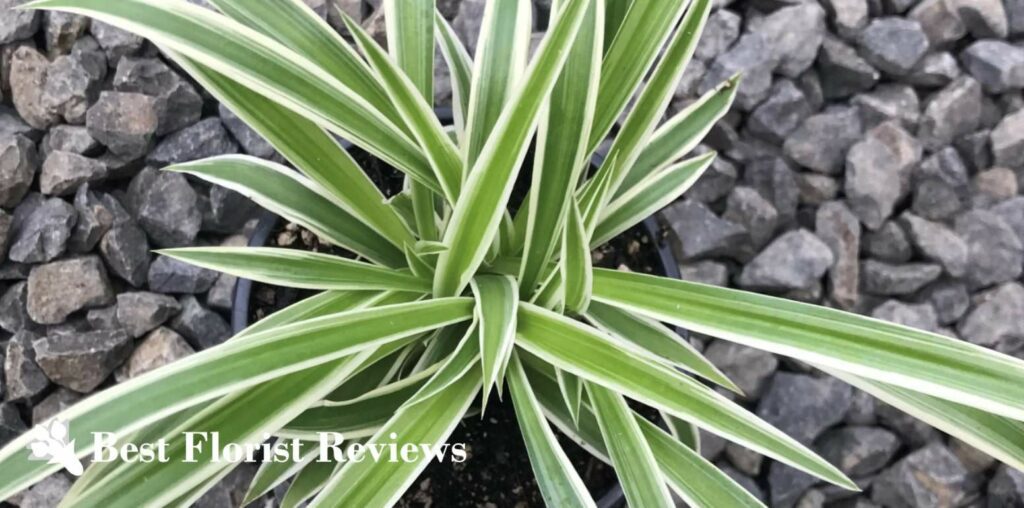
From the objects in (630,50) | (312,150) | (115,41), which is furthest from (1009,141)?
(115,41)

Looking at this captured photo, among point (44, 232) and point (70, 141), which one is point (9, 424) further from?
point (70, 141)

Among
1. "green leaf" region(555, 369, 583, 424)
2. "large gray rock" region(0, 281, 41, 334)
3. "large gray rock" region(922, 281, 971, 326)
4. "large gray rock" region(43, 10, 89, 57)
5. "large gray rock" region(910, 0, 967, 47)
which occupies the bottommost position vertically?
"large gray rock" region(922, 281, 971, 326)

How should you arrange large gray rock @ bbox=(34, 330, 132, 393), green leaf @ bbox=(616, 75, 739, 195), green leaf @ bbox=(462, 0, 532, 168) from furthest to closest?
large gray rock @ bbox=(34, 330, 132, 393) < green leaf @ bbox=(616, 75, 739, 195) < green leaf @ bbox=(462, 0, 532, 168)

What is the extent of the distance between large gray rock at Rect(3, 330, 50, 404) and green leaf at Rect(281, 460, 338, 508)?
495 mm

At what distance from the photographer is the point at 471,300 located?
0.68m

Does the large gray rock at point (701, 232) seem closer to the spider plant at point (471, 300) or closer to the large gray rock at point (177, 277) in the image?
the spider plant at point (471, 300)

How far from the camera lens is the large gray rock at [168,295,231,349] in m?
1.04

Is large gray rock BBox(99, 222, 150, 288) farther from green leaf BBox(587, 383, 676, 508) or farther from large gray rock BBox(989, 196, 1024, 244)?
large gray rock BBox(989, 196, 1024, 244)

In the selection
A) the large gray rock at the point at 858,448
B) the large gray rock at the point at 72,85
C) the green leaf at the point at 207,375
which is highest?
the large gray rock at the point at 72,85

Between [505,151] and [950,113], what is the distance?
884mm

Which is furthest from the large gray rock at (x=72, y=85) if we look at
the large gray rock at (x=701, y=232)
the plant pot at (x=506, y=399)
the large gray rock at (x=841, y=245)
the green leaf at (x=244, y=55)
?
the large gray rock at (x=841, y=245)

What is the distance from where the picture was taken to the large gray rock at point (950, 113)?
1.16 metres

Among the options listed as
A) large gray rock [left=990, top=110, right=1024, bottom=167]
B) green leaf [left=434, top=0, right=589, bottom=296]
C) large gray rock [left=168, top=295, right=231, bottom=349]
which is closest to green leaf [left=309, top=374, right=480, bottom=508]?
green leaf [left=434, top=0, right=589, bottom=296]

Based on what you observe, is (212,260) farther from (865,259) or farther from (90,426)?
(865,259)
